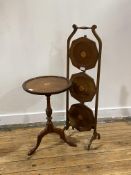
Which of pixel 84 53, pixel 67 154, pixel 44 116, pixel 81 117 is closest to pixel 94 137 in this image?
pixel 81 117

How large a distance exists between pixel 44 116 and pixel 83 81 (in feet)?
2.52

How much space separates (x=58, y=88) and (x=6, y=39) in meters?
0.86

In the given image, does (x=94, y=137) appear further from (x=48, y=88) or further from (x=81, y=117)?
(x=48, y=88)

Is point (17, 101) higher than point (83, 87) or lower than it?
lower

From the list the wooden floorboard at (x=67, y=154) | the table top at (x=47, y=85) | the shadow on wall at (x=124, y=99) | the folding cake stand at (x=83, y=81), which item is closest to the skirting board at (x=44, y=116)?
the shadow on wall at (x=124, y=99)

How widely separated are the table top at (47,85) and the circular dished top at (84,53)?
0.22 metres

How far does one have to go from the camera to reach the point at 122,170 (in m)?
2.37

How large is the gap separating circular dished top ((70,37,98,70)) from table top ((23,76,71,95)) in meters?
0.22

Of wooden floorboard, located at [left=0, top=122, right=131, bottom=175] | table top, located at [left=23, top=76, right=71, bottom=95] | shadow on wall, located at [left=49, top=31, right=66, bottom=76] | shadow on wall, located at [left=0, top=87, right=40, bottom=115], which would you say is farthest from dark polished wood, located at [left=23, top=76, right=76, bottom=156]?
shadow on wall, located at [left=0, top=87, right=40, bottom=115]

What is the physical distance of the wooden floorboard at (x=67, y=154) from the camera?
7.80ft

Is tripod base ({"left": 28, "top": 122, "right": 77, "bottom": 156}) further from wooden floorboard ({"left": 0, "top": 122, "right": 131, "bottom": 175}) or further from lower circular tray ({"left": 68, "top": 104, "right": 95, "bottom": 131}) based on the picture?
lower circular tray ({"left": 68, "top": 104, "right": 95, "bottom": 131})

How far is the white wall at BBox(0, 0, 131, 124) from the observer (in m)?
2.85

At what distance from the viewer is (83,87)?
2668 millimetres

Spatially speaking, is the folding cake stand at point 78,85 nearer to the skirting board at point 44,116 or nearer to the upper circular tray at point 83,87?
the upper circular tray at point 83,87
